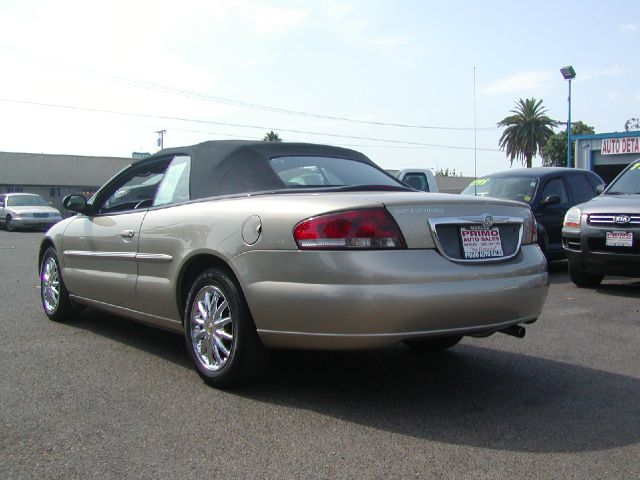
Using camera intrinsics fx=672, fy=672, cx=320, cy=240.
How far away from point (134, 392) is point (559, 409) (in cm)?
246

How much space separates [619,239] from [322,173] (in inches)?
184

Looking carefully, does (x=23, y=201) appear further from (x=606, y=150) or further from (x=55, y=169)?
(x=606, y=150)

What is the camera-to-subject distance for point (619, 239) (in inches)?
303

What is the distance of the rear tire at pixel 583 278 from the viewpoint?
8.48 metres

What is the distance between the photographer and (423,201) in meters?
3.72

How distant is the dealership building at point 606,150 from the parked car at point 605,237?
73.7 feet

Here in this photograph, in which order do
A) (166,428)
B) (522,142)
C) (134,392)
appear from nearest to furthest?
(166,428) → (134,392) → (522,142)

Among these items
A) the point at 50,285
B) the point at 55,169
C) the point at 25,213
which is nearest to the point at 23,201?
the point at 25,213

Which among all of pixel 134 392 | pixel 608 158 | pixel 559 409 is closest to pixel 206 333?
pixel 134 392

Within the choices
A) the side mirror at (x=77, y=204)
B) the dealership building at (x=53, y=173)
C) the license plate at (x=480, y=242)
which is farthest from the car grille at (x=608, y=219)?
the dealership building at (x=53, y=173)

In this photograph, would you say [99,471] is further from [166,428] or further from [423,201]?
[423,201]

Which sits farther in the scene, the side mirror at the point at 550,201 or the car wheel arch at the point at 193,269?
the side mirror at the point at 550,201

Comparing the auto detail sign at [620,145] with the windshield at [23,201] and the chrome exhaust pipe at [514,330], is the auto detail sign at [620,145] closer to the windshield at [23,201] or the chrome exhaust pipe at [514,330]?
the windshield at [23,201]

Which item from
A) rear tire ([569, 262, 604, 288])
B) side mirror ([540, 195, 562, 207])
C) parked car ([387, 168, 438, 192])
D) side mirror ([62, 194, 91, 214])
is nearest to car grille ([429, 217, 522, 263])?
side mirror ([62, 194, 91, 214])
